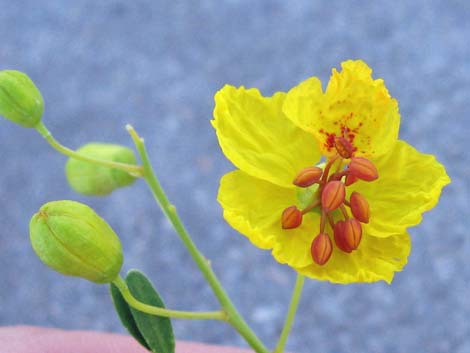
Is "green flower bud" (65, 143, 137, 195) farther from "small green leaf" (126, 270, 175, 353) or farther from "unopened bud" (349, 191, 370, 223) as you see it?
"unopened bud" (349, 191, 370, 223)

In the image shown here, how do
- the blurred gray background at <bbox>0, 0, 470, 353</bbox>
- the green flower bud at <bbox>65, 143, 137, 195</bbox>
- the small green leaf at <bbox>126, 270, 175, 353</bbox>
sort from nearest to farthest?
the small green leaf at <bbox>126, 270, 175, 353</bbox> < the green flower bud at <bbox>65, 143, 137, 195</bbox> < the blurred gray background at <bbox>0, 0, 470, 353</bbox>

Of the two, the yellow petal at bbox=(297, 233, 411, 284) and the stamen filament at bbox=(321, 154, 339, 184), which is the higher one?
the stamen filament at bbox=(321, 154, 339, 184)

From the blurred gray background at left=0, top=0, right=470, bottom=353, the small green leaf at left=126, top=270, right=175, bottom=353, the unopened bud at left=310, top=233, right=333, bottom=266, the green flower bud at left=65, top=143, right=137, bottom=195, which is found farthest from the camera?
the blurred gray background at left=0, top=0, right=470, bottom=353

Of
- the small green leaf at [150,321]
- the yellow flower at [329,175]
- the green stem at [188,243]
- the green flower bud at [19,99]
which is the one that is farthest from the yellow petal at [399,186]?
the green flower bud at [19,99]

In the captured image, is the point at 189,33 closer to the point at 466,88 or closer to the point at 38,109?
the point at 466,88

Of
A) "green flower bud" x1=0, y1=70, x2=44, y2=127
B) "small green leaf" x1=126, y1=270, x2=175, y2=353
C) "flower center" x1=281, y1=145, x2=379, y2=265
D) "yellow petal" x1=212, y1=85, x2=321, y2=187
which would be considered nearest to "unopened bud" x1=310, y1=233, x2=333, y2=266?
"flower center" x1=281, y1=145, x2=379, y2=265

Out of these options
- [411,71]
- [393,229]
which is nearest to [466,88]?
[411,71]
